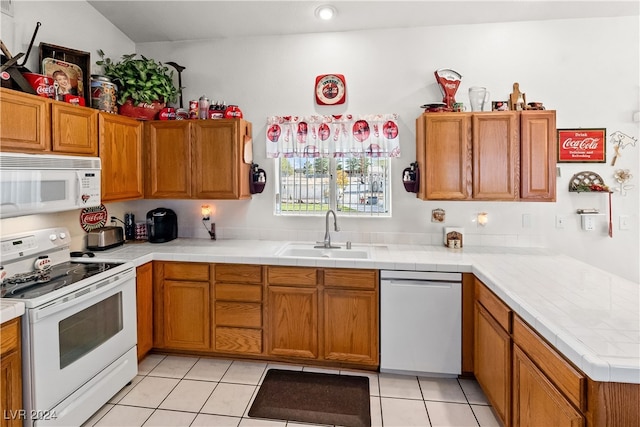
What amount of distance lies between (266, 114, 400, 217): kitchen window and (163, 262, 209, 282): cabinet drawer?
930mm

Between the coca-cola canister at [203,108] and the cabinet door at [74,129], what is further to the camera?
the coca-cola canister at [203,108]

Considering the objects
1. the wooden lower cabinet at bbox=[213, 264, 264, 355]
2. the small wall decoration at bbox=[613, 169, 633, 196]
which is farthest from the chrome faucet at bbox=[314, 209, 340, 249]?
the small wall decoration at bbox=[613, 169, 633, 196]

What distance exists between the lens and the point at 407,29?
3150mm

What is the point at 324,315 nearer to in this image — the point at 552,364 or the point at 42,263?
the point at 552,364

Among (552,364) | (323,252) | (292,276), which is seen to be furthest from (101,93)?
(552,364)

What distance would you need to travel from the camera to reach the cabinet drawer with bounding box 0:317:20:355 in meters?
1.68

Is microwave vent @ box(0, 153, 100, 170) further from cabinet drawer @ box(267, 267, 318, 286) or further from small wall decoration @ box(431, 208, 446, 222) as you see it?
small wall decoration @ box(431, 208, 446, 222)

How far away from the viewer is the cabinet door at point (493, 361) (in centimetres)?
190

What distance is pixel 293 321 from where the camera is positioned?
9.00ft

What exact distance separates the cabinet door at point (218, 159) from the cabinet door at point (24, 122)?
3.61 feet

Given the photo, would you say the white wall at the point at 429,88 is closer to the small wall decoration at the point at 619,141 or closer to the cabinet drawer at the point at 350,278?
the small wall decoration at the point at 619,141

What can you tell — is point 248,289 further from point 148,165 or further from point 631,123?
point 631,123

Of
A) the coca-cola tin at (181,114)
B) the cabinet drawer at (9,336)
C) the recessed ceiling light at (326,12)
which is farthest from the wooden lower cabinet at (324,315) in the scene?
the recessed ceiling light at (326,12)

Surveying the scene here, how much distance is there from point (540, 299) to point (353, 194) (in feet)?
6.08
